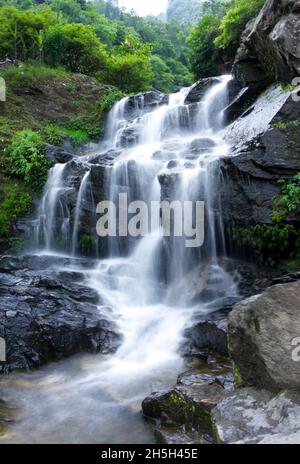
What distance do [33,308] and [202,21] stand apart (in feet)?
57.9

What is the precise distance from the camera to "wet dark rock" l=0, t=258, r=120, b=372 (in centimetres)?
644

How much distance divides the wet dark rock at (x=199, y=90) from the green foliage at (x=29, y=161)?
5558 millimetres

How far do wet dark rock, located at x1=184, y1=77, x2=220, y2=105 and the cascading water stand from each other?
0.37 metres

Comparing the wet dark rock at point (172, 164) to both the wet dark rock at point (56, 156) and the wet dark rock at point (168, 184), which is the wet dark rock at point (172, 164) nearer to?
the wet dark rock at point (168, 184)

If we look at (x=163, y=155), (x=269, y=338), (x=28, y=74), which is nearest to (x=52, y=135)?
(x=28, y=74)

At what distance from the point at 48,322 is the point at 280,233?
15.4 feet

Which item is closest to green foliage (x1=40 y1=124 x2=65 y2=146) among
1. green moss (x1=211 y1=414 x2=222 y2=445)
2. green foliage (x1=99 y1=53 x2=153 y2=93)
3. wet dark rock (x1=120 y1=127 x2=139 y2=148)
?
wet dark rock (x1=120 y1=127 x2=139 y2=148)

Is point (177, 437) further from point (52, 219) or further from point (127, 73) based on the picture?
point (127, 73)

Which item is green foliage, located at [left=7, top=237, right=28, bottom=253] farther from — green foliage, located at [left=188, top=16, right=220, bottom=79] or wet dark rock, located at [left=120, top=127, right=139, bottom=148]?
green foliage, located at [left=188, top=16, right=220, bottom=79]

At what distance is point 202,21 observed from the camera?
1961cm

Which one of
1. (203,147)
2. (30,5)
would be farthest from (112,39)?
(203,147)

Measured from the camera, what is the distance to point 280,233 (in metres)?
7.93

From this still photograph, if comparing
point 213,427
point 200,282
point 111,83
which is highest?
point 111,83
